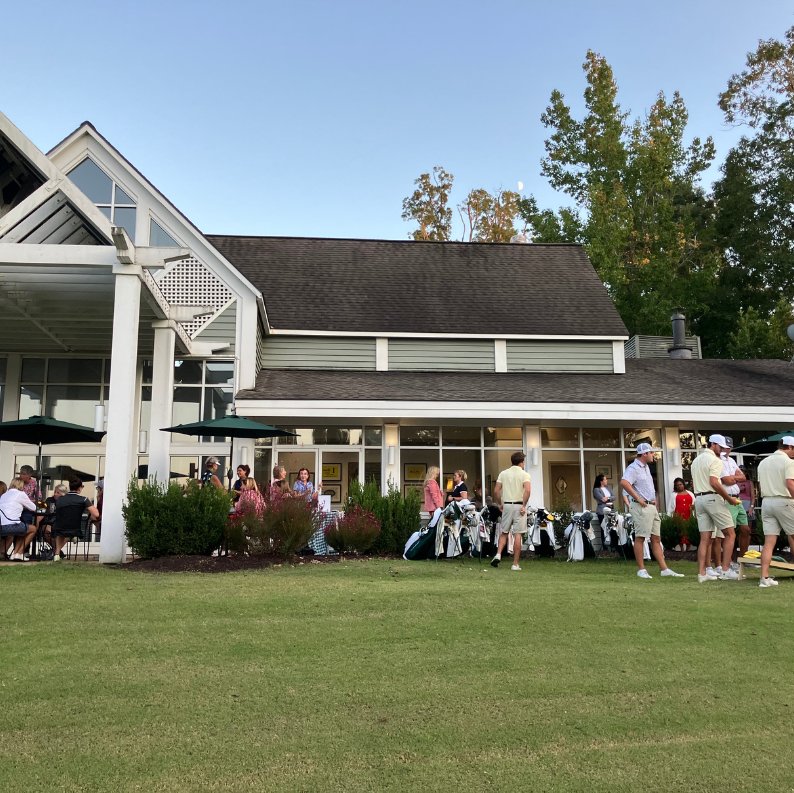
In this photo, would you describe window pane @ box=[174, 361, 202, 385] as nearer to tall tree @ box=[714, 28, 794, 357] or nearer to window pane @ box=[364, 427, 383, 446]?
window pane @ box=[364, 427, 383, 446]

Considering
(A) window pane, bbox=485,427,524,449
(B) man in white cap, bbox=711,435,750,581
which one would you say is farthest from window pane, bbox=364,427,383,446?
(B) man in white cap, bbox=711,435,750,581

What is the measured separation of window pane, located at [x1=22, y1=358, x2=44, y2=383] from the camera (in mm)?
17953

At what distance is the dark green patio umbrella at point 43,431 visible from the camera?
13.1 m

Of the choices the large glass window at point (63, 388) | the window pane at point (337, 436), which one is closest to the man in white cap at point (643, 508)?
the window pane at point (337, 436)

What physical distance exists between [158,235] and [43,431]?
20.6 feet

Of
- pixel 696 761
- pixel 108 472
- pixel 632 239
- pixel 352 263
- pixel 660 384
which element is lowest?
pixel 696 761

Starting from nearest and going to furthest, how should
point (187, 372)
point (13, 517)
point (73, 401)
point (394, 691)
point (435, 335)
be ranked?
point (394, 691), point (13, 517), point (187, 372), point (73, 401), point (435, 335)

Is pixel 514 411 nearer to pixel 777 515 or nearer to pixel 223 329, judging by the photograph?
pixel 223 329

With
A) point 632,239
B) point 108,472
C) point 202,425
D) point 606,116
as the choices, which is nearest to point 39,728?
point 108,472

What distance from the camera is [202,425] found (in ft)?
43.3

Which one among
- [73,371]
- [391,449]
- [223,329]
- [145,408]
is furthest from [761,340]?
[73,371]

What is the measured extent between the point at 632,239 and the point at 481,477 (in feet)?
69.0

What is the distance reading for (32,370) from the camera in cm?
1802

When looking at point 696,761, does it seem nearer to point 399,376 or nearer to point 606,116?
point 399,376
